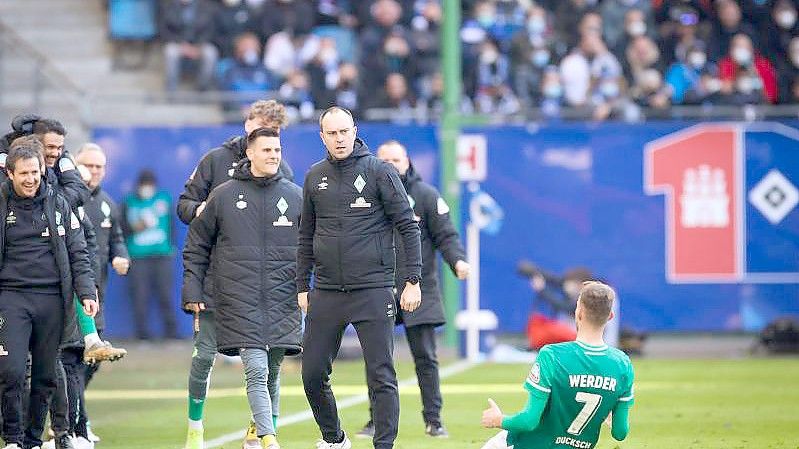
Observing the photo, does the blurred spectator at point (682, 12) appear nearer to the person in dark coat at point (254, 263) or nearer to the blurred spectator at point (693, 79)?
the blurred spectator at point (693, 79)

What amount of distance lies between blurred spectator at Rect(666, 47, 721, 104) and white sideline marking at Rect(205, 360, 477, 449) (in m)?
6.06

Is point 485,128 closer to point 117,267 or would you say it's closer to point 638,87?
point 638,87

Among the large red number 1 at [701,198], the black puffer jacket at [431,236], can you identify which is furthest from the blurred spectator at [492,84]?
the black puffer jacket at [431,236]

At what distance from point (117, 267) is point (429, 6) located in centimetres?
1344

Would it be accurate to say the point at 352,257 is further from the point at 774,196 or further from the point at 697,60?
the point at 697,60

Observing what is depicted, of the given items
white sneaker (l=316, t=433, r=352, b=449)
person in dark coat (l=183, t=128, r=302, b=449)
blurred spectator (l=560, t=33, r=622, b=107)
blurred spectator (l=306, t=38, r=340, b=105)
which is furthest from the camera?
blurred spectator (l=560, t=33, r=622, b=107)

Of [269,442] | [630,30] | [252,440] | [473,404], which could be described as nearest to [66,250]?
[269,442]

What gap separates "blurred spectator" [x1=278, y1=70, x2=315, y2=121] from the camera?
23.0 meters

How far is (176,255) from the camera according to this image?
22.5 meters

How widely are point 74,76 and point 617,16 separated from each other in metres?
8.35

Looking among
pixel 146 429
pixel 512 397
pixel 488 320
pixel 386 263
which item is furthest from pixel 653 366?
pixel 386 263

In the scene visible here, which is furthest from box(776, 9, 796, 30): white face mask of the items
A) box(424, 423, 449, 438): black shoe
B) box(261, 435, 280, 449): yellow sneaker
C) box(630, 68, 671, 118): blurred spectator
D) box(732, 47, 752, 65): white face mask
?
box(261, 435, 280, 449): yellow sneaker

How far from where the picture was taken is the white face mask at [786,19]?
26219mm

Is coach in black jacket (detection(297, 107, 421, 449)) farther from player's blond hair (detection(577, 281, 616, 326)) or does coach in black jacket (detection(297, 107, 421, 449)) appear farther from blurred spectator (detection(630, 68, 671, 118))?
blurred spectator (detection(630, 68, 671, 118))
